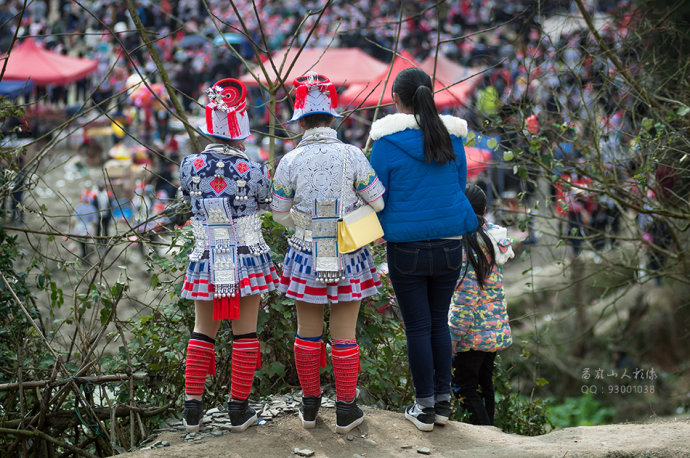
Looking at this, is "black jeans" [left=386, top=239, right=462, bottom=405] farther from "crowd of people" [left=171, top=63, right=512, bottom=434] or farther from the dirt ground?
the dirt ground

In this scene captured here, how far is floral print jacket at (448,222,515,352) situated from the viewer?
4059 millimetres

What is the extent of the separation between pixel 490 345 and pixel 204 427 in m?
1.58

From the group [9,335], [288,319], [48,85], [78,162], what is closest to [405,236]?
[288,319]

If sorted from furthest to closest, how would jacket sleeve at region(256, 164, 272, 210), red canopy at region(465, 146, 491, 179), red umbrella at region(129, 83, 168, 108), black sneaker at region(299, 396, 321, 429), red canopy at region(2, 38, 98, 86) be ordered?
red canopy at region(2, 38, 98, 86), red umbrella at region(129, 83, 168, 108), red canopy at region(465, 146, 491, 179), black sneaker at region(299, 396, 321, 429), jacket sleeve at region(256, 164, 272, 210)

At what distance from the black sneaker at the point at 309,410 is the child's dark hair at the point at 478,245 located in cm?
113

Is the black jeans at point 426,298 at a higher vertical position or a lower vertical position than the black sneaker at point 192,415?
higher

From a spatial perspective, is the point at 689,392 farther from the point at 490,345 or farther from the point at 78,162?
the point at 78,162

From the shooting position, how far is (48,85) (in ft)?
48.6

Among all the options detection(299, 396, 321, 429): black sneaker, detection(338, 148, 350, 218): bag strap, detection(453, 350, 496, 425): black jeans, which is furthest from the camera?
detection(453, 350, 496, 425): black jeans

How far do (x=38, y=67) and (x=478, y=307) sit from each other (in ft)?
40.0

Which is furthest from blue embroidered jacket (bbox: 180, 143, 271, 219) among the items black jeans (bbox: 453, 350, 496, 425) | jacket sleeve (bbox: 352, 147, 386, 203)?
black jeans (bbox: 453, 350, 496, 425)

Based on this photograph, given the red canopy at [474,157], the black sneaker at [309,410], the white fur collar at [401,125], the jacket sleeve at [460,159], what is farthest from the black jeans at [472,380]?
the red canopy at [474,157]

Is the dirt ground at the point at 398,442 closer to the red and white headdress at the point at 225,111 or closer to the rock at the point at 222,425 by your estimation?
the rock at the point at 222,425

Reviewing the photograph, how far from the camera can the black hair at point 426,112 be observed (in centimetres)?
330
